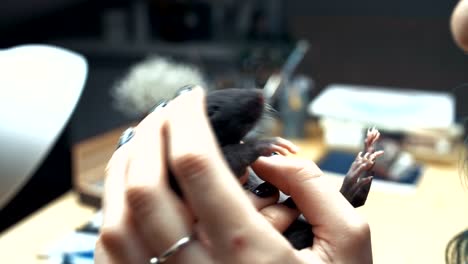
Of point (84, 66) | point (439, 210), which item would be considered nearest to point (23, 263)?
point (84, 66)

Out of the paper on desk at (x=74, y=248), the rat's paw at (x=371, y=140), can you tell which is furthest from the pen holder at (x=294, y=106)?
the rat's paw at (x=371, y=140)

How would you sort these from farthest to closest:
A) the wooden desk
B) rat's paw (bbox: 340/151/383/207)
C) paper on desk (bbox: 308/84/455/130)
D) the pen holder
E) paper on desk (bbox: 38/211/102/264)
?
the pen holder
paper on desk (bbox: 308/84/455/130)
paper on desk (bbox: 38/211/102/264)
the wooden desk
rat's paw (bbox: 340/151/383/207)

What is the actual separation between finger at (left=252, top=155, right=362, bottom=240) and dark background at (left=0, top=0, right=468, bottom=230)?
0.86 meters

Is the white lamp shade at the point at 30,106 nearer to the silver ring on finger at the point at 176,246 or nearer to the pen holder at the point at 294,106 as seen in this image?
the silver ring on finger at the point at 176,246

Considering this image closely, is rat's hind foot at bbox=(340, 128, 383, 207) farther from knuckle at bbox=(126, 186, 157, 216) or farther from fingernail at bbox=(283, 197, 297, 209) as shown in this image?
knuckle at bbox=(126, 186, 157, 216)

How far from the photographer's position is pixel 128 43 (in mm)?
1771

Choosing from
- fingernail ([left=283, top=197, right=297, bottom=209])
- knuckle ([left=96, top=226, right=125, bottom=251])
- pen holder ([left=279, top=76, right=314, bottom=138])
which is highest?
knuckle ([left=96, top=226, right=125, bottom=251])

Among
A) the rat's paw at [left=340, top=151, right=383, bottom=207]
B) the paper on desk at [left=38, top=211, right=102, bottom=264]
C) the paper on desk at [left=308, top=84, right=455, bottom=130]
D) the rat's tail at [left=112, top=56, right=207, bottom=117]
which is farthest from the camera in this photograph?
the paper on desk at [left=308, top=84, right=455, bottom=130]

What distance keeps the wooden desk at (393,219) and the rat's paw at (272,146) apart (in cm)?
5

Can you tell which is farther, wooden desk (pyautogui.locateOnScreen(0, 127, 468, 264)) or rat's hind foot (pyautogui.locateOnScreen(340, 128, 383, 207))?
wooden desk (pyautogui.locateOnScreen(0, 127, 468, 264))

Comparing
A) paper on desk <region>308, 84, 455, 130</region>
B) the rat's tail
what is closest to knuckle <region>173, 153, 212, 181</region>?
the rat's tail

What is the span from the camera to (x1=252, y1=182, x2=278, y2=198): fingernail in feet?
1.30

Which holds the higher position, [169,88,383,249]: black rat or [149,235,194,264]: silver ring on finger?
[169,88,383,249]: black rat

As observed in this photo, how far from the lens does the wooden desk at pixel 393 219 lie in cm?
55
